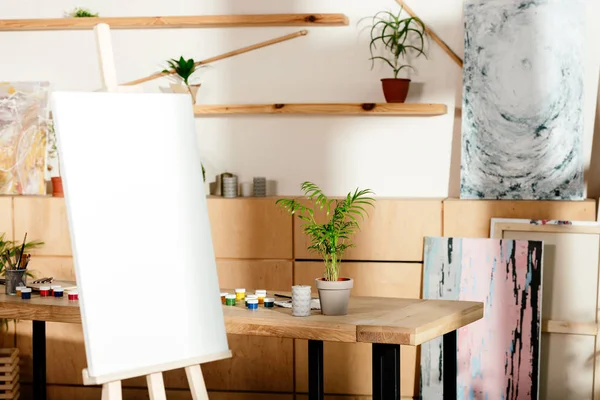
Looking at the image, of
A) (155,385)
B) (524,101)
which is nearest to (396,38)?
(524,101)

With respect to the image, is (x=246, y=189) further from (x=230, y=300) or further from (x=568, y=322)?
(x=568, y=322)

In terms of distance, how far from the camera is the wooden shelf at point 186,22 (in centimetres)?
515

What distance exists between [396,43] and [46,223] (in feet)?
7.24

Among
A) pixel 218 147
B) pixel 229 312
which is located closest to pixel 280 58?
pixel 218 147

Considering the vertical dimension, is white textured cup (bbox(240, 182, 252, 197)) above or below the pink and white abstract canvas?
above

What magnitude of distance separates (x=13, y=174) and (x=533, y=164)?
9.71 feet

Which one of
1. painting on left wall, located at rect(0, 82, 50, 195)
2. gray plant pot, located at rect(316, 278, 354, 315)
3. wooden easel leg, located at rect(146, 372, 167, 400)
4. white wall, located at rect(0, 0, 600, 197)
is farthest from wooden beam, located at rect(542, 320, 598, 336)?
painting on left wall, located at rect(0, 82, 50, 195)

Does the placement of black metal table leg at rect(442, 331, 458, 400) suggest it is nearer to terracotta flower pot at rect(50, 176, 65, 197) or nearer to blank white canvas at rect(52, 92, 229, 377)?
blank white canvas at rect(52, 92, 229, 377)

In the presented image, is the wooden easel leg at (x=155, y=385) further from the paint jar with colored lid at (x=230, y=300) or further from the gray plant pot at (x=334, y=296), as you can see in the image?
the paint jar with colored lid at (x=230, y=300)

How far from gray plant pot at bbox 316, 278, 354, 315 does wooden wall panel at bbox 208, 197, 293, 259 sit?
4.97 ft

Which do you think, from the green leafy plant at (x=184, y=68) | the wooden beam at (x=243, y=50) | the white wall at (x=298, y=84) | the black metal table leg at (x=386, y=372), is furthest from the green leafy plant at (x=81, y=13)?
the black metal table leg at (x=386, y=372)

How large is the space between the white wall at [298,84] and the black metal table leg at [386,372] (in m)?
2.15

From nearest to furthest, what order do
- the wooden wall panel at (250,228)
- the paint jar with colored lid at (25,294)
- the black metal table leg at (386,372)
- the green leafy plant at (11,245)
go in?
the black metal table leg at (386,372) < the paint jar with colored lid at (25,294) < the wooden wall panel at (250,228) < the green leafy plant at (11,245)

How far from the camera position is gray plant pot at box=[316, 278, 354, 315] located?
132 inches
